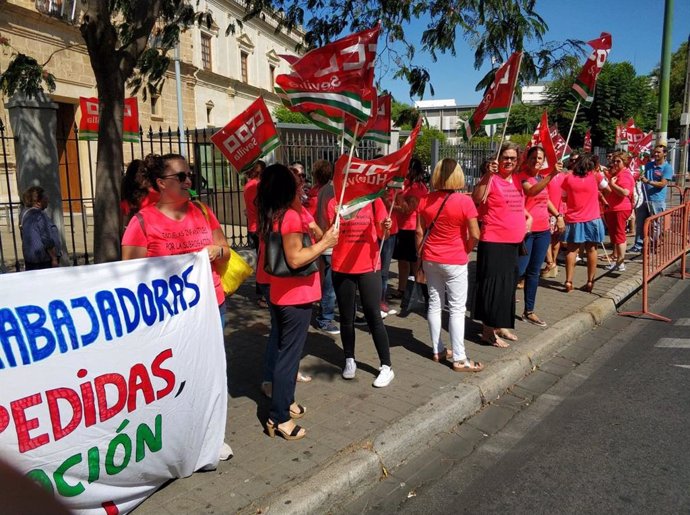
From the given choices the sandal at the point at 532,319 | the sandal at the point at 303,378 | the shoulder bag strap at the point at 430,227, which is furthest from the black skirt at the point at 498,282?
the sandal at the point at 303,378

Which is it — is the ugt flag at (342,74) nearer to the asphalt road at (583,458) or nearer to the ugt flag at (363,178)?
the ugt flag at (363,178)

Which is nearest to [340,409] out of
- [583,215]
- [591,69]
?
[583,215]

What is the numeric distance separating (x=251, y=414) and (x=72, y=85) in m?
19.8

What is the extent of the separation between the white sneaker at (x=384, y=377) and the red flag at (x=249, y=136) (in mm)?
2757

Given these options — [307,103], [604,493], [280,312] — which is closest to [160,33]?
[307,103]

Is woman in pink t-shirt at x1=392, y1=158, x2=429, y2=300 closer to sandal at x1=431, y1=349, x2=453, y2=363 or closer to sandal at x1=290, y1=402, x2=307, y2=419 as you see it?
sandal at x1=431, y1=349, x2=453, y2=363

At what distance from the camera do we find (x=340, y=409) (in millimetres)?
4066

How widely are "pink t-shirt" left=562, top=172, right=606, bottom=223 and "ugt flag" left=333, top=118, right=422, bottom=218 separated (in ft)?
14.0

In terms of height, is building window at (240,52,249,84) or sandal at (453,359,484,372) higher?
building window at (240,52,249,84)

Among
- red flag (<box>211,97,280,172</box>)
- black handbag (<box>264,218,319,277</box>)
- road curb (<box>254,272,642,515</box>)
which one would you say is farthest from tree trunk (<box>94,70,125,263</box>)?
road curb (<box>254,272,642,515</box>)

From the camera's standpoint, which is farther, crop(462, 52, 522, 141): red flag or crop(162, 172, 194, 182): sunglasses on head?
crop(462, 52, 522, 141): red flag

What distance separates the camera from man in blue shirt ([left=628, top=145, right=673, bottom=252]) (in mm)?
10188

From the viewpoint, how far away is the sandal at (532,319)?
6.14m

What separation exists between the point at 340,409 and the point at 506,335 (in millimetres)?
2388
